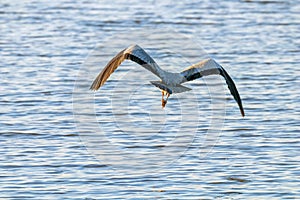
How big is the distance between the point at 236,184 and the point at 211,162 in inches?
33.6

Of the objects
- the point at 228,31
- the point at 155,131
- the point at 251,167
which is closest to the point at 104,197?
the point at 251,167

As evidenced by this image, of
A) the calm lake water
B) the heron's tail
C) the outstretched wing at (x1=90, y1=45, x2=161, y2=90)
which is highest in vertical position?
the outstretched wing at (x1=90, y1=45, x2=161, y2=90)

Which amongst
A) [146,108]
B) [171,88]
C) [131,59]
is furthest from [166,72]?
[146,108]

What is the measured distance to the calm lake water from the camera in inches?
387

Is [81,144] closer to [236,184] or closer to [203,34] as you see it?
[236,184]

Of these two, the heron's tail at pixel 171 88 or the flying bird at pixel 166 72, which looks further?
the flying bird at pixel 166 72

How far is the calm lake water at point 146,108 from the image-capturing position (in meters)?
9.82

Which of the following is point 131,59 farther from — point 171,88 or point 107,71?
point 171,88

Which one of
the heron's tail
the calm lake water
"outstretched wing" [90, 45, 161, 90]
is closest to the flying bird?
"outstretched wing" [90, 45, 161, 90]

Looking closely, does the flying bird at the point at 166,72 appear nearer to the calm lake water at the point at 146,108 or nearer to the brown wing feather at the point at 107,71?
the brown wing feather at the point at 107,71

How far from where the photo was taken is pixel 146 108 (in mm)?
13305

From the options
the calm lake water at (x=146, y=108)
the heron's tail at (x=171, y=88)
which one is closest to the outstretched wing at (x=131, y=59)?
the heron's tail at (x=171, y=88)

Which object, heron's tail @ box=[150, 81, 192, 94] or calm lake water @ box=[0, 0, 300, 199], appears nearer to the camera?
heron's tail @ box=[150, 81, 192, 94]

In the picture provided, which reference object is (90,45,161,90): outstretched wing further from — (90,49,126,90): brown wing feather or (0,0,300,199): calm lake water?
(0,0,300,199): calm lake water
